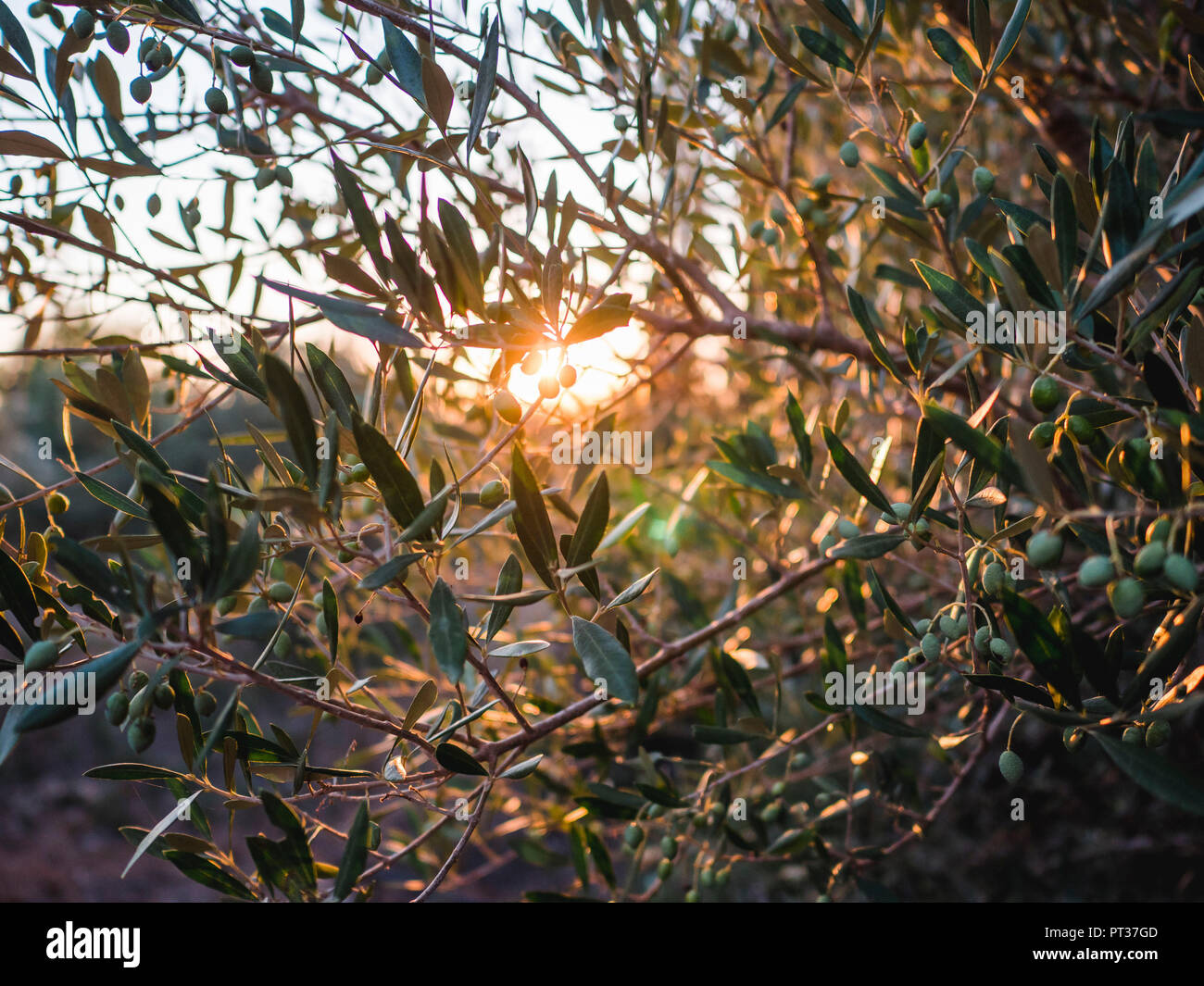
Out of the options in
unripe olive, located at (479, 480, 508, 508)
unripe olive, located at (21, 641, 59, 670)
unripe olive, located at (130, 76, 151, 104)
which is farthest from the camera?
unripe olive, located at (130, 76, 151, 104)

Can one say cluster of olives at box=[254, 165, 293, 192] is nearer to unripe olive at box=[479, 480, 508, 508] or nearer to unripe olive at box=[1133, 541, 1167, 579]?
unripe olive at box=[479, 480, 508, 508]

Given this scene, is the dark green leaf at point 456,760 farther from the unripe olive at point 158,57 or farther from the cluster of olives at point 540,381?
the unripe olive at point 158,57

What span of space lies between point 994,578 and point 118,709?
3.35ft

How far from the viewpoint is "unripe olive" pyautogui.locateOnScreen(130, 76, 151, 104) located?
1050 mm

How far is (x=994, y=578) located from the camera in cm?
82

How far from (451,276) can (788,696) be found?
1860mm

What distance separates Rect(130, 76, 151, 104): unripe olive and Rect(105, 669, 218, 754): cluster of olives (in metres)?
0.82

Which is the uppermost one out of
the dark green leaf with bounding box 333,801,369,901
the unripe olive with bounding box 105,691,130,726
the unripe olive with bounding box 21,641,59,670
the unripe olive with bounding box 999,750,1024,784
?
the unripe olive with bounding box 21,641,59,670

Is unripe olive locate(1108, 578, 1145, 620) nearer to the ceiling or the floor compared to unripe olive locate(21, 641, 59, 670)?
nearer to the ceiling

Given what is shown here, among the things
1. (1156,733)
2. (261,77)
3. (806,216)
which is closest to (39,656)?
(261,77)

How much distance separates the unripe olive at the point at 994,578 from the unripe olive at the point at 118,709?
1.01 m

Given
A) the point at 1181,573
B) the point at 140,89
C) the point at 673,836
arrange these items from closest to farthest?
1. the point at 1181,573
2. the point at 140,89
3. the point at 673,836

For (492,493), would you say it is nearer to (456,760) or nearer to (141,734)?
(456,760)

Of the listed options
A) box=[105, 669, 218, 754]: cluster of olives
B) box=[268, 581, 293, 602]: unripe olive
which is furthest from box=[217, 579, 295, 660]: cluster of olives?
box=[105, 669, 218, 754]: cluster of olives
